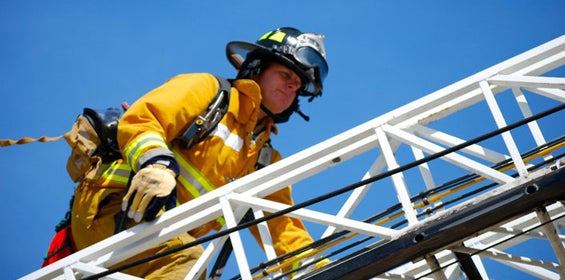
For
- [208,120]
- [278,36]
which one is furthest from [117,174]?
[278,36]

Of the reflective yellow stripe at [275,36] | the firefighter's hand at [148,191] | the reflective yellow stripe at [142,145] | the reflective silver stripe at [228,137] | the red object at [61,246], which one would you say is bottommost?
the firefighter's hand at [148,191]

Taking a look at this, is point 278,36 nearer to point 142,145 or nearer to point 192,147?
point 192,147

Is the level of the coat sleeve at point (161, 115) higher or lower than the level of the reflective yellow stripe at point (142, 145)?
higher

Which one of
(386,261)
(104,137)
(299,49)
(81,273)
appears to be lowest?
(386,261)

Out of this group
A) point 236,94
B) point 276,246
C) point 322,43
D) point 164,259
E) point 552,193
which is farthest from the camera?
point 322,43

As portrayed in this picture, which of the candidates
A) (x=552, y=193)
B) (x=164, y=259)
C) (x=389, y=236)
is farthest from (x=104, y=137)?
(x=552, y=193)

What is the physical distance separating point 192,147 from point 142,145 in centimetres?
78

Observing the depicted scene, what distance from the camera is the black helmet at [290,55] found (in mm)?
7539

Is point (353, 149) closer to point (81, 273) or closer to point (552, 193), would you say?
point (552, 193)

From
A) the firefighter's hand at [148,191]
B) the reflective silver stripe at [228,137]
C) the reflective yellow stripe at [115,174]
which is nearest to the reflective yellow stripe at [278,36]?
the reflective silver stripe at [228,137]

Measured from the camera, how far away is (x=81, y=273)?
18.4 ft

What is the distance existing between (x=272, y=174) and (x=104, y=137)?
1.71 meters

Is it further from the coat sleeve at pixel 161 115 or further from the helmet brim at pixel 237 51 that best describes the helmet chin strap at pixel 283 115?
the coat sleeve at pixel 161 115

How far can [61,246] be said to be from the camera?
667cm
